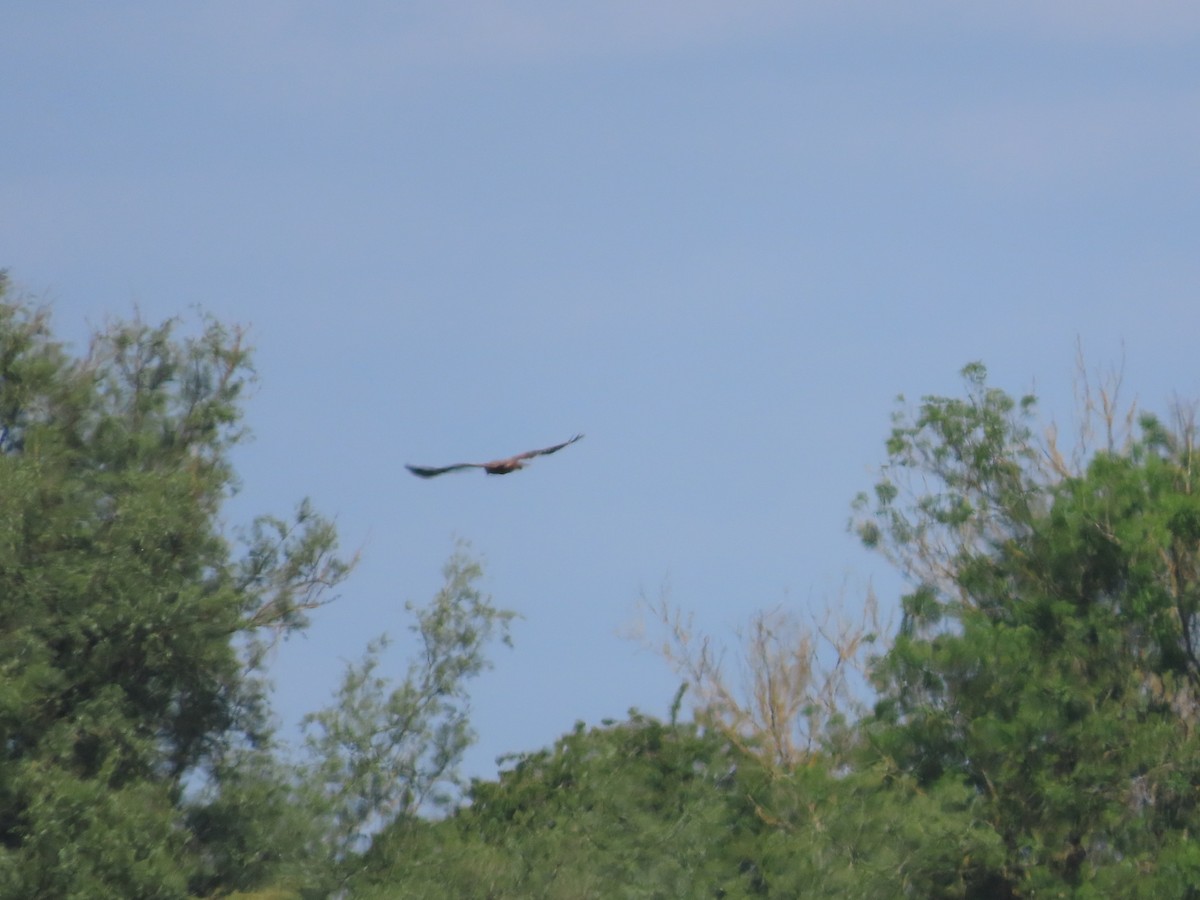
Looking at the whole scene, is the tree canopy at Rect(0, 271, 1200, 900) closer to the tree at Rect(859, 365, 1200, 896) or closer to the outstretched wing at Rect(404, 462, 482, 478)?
the tree at Rect(859, 365, 1200, 896)

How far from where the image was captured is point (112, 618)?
27344 mm

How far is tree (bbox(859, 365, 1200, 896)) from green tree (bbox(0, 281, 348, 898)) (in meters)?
10.4

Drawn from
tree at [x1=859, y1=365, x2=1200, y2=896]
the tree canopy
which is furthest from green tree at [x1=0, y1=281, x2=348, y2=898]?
tree at [x1=859, y1=365, x2=1200, y2=896]

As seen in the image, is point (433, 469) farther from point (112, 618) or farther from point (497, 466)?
point (112, 618)

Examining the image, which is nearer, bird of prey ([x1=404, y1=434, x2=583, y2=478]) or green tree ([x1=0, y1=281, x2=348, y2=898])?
bird of prey ([x1=404, y1=434, x2=583, y2=478])

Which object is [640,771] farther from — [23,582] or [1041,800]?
[23,582]

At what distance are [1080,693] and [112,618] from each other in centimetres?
1401

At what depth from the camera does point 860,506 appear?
32469 mm

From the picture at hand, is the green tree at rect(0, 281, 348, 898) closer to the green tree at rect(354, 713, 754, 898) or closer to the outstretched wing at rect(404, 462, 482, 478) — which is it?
the green tree at rect(354, 713, 754, 898)

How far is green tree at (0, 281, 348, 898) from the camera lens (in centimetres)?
2591

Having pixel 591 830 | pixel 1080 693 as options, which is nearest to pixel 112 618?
pixel 591 830

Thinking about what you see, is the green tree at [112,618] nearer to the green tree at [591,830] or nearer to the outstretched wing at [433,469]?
the green tree at [591,830]

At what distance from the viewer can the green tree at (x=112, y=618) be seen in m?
25.9

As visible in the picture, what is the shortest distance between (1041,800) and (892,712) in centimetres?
268
